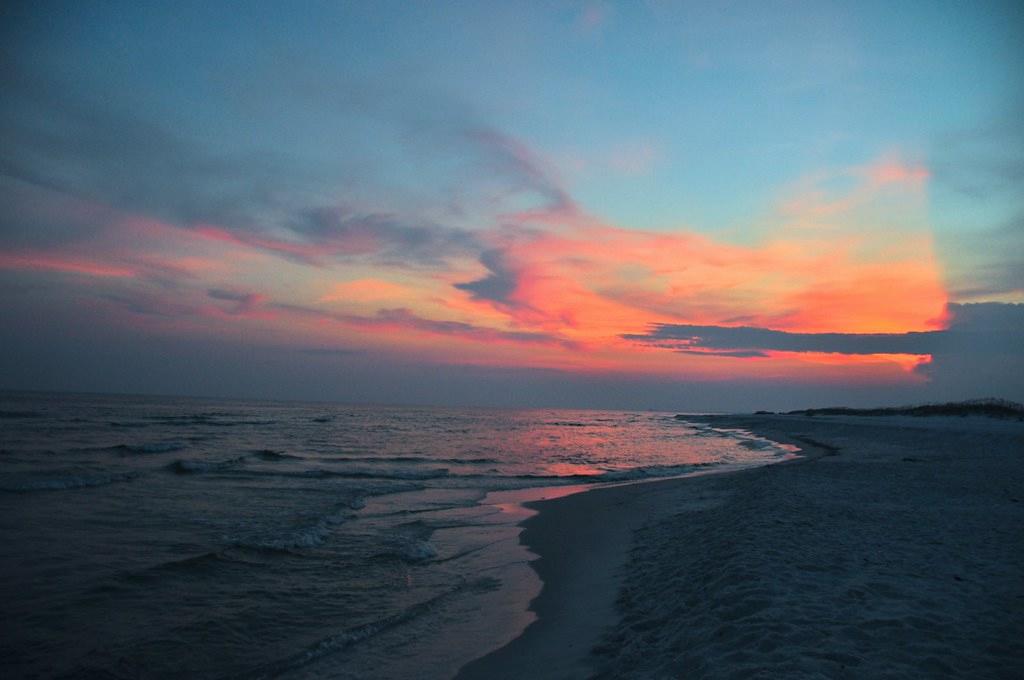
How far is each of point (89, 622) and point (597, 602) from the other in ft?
26.5

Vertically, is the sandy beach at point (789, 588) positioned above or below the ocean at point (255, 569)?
above

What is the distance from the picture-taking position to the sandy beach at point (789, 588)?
5535mm

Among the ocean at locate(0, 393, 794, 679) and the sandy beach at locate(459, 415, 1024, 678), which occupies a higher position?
the sandy beach at locate(459, 415, 1024, 678)

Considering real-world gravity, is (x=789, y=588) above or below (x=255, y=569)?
above

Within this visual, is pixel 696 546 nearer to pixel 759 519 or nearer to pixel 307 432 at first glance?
pixel 759 519

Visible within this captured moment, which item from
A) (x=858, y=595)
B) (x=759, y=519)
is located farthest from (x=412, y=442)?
(x=858, y=595)

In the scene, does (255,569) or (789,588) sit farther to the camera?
(255,569)

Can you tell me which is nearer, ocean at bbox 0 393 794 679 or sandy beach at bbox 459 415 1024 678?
sandy beach at bbox 459 415 1024 678

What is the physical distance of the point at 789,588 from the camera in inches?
284

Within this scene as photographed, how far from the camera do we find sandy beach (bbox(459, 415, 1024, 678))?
18.2 ft

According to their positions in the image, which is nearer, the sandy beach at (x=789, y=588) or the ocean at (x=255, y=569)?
the sandy beach at (x=789, y=588)

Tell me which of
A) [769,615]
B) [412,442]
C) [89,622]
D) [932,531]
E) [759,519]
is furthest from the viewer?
[412,442]

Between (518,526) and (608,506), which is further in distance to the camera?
(608,506)

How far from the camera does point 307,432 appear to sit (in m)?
55.7
